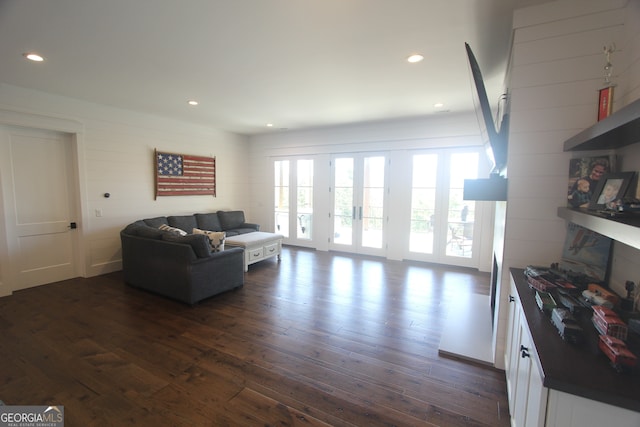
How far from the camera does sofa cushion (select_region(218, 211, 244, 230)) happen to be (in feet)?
20.7

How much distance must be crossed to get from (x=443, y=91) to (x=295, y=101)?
85.3 inches

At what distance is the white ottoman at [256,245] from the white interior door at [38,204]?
2.54m

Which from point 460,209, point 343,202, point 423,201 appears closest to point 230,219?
point 343,202

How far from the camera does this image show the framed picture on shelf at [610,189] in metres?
1.50

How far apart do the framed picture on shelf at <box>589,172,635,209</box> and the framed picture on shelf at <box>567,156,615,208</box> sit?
90mm

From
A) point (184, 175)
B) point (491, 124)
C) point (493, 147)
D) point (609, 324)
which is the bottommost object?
point (609, 324)

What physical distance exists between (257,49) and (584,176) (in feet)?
9.49

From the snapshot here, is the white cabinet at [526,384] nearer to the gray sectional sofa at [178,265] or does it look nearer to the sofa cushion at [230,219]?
the gray sectional sofa at [178,265]

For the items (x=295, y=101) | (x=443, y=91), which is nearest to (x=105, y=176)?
(x=295, y=101)

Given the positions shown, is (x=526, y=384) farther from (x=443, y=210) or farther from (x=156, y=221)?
(x=156, y=221)

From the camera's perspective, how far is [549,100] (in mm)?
2006

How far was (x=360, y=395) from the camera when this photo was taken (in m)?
2.05

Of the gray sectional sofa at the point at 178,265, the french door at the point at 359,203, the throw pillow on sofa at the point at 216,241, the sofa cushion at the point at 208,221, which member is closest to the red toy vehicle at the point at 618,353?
the gray sectional sofa at the point at 178,265

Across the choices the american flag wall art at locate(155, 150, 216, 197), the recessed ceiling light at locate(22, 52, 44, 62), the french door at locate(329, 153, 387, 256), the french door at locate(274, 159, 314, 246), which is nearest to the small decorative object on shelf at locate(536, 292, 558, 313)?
the french door at locate(329, 153, 387, 256)
